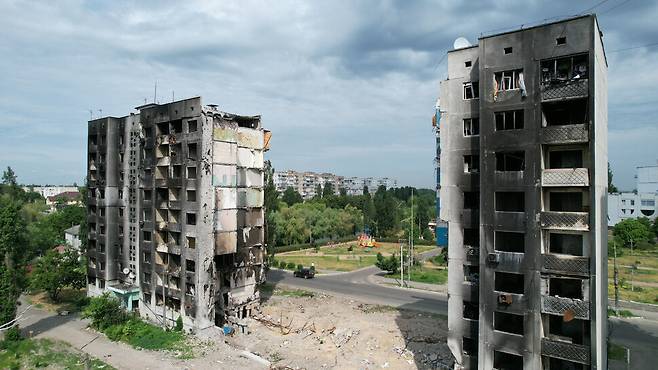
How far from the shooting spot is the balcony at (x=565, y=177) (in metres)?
20.6

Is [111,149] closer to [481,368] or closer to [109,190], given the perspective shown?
[109,190]

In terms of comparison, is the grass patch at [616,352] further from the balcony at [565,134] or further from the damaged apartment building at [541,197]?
the balcony at [565,134]

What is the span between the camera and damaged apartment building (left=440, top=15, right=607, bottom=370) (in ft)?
67.0

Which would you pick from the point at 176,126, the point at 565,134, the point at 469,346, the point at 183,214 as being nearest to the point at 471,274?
the point at 469,346

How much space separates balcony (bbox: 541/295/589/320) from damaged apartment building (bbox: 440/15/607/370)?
4 cm

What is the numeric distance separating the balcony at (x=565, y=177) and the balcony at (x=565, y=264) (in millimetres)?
3556

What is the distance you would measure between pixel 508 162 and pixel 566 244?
5003mm

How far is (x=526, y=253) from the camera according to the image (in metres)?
21.7

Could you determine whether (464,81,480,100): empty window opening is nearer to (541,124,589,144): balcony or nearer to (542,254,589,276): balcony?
(541,124,589,144): balcony

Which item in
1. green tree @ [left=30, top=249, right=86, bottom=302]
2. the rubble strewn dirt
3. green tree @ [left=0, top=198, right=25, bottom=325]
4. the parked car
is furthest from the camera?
the parked car

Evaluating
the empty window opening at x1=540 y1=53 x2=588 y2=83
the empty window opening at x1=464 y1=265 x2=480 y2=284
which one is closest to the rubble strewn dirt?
the empty window opening at x1=464 y1=265 x2=480 y2=284

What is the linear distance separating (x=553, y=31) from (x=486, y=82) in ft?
12.4

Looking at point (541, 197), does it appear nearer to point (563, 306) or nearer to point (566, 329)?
point (563, 306)

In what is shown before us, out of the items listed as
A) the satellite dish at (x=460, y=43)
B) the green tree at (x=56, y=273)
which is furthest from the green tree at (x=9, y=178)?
the satellite dish at (x=460, y=43)
